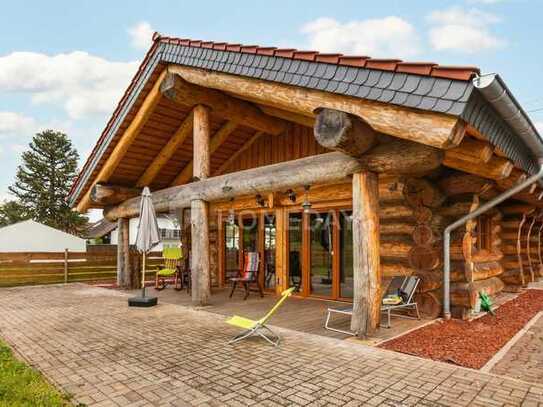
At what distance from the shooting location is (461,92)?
154 inches

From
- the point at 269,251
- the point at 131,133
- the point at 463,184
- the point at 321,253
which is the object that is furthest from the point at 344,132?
the point at 131,133

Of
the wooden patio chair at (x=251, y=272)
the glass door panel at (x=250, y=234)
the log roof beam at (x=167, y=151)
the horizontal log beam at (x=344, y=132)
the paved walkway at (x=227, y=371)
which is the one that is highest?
the log roof beam at (x=167, y=151)

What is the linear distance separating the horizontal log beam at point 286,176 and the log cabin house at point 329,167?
2 centimetres

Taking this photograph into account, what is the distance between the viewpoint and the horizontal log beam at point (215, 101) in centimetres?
772

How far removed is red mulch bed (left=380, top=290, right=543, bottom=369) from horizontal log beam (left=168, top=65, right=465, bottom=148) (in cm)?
245

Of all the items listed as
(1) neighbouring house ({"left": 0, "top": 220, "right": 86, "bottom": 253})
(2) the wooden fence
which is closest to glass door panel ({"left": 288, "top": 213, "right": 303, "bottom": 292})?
(2) the wooden fence

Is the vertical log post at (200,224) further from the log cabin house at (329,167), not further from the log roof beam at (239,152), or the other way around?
the log roof beam at (239,152)

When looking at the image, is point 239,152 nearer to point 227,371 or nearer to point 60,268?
point 60,268

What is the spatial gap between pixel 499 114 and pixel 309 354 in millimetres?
3545

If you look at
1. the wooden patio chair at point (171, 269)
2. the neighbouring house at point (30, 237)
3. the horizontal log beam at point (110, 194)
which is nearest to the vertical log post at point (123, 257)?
the horizontal log beam at point (110, 194)

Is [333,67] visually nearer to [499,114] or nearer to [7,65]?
[499,114]

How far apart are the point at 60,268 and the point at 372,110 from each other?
1202cm

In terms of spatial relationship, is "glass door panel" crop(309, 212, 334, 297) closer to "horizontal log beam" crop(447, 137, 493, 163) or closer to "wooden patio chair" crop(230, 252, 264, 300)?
"wooden patio chair" crop(230, 252, 264, 300)

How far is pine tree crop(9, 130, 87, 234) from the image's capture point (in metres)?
33.1
